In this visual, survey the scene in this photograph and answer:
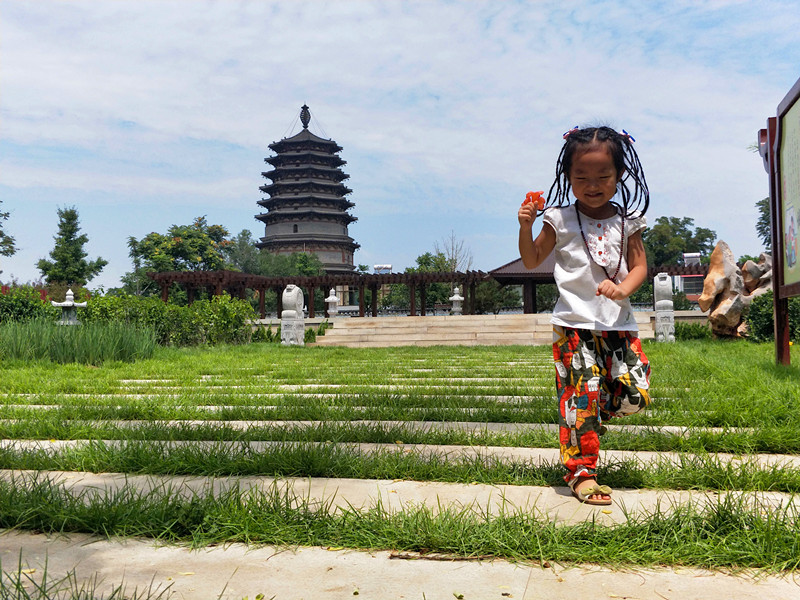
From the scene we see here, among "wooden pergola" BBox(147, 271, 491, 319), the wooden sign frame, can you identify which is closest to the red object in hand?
the wooden sign frame

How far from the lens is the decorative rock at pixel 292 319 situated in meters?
14.4

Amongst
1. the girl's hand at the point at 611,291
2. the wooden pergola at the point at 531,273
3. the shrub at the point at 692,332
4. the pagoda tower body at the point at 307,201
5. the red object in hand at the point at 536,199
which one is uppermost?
the pagoda tower body at the point at 307,201

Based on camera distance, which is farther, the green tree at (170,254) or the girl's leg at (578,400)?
the green tree at (170,254)

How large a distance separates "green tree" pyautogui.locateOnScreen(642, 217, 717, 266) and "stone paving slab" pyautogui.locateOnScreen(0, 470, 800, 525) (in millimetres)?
52364

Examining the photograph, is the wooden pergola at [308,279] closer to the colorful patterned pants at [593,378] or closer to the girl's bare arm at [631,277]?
the girl's bare arm at [631,277]

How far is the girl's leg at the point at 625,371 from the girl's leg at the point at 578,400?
64 mm

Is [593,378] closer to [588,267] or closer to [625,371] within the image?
[625,371]

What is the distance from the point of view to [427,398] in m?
4.33

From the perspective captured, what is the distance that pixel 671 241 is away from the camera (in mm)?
52406

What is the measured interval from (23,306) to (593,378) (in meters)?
12.1

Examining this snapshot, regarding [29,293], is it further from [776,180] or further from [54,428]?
[776,180]

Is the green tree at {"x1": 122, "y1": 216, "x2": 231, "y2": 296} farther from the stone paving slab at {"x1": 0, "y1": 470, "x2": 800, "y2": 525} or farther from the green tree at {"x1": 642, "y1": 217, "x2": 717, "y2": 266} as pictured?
the stone paving slab at {"x1": 0, "y1": 470, "x2": 800, "y2": 525}

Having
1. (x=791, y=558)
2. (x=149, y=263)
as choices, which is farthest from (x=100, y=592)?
(x=149, y=263)

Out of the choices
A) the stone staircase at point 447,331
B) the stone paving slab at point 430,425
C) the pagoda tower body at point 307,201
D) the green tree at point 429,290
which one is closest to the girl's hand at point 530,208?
the stone paving slab at point 430,425
